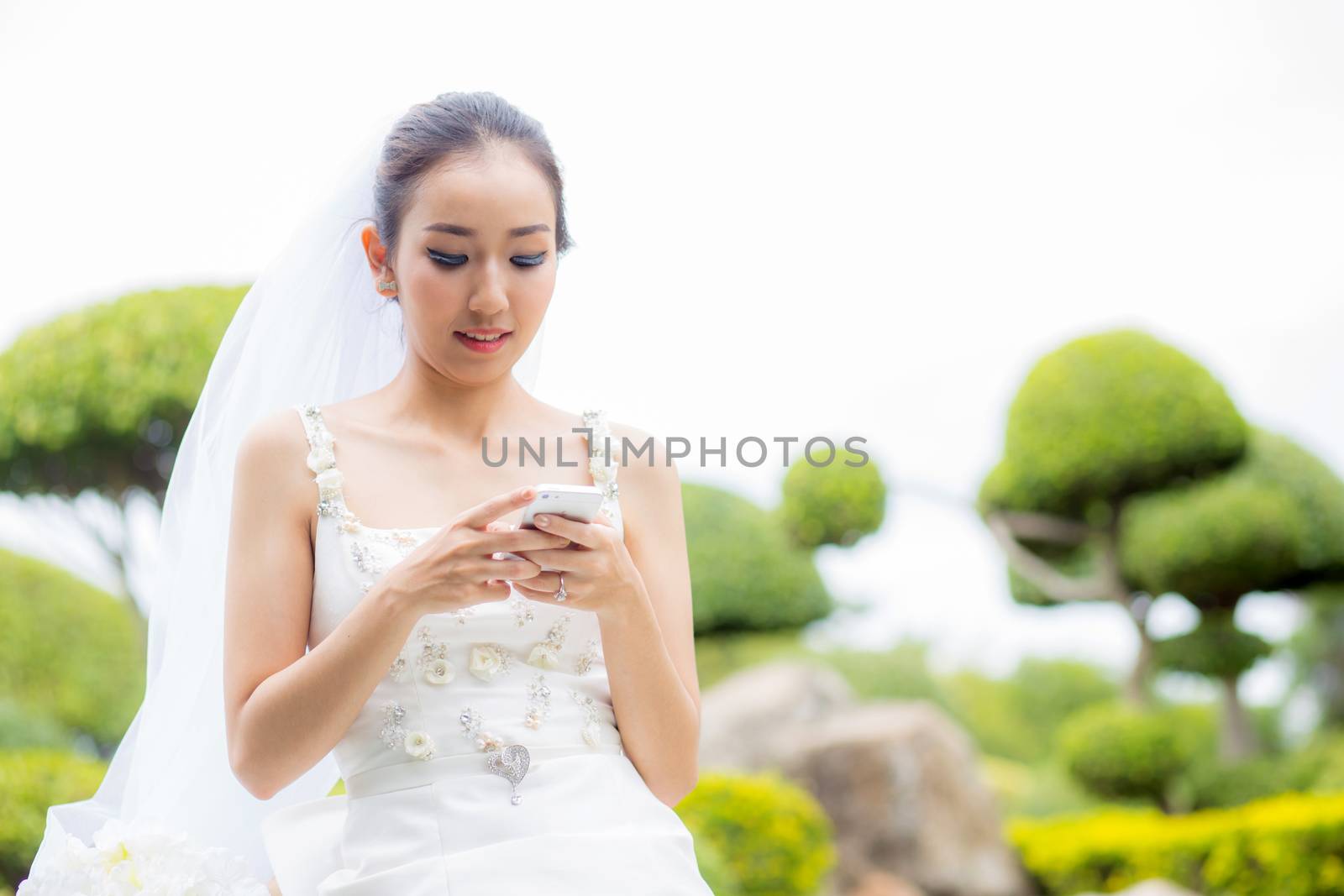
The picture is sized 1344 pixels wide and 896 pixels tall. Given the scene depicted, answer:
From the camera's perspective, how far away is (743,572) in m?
11.5

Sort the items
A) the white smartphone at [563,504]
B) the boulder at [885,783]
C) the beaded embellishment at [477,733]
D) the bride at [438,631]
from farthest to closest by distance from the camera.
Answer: the boulder at [885,783], the beaded embellishment at [477,733], the bride at [438,631], the white smartphone at [563,504]

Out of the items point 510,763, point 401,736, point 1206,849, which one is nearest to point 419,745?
point 401,736

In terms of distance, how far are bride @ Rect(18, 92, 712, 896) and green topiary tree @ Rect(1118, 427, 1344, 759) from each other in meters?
7.57

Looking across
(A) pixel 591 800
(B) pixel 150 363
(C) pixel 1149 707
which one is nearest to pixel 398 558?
(A) pixel 591 800

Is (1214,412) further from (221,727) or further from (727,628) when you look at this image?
(221,727)

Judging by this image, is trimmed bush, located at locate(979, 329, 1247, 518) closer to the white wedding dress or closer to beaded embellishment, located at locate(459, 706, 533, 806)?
the white wedding dress

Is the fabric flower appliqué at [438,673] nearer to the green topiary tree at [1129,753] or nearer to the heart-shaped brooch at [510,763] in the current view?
the heart-shaped brooch at [510,763]

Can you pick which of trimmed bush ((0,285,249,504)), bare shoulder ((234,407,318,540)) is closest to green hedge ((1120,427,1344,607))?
trimmed bush ((0,285,249,504))

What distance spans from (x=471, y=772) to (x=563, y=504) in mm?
474

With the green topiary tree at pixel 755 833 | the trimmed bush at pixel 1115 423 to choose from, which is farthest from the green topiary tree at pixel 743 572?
the green topiary tree at pixel 755 833

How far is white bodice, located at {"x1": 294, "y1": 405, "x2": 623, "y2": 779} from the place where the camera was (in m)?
1.94

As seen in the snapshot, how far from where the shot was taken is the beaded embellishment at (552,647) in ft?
→ 6.73

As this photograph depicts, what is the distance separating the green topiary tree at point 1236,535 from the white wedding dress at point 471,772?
7.84 meters

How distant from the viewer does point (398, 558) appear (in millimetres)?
1969
